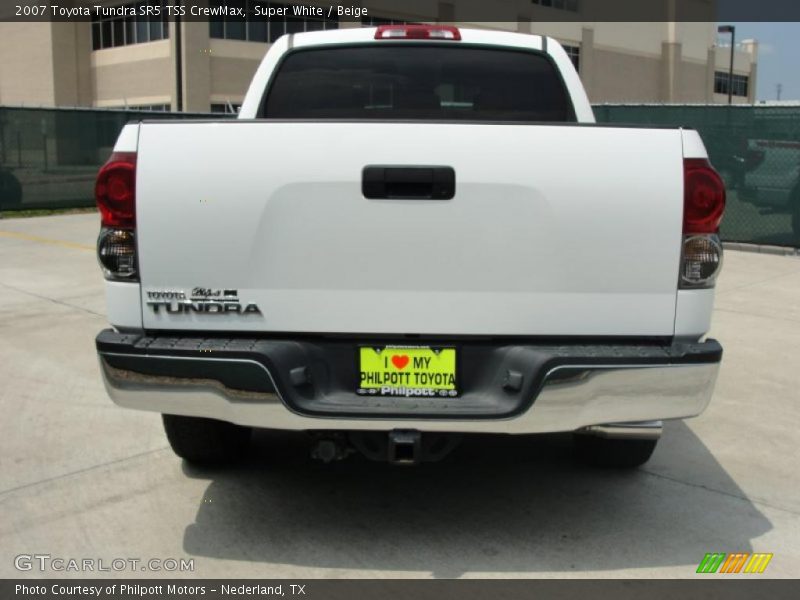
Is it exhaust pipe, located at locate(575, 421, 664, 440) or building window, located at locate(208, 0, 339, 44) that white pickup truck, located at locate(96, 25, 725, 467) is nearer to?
exhaust pipe, located at locate(575, 421, 664, 440)

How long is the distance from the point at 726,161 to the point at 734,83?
72.8 m

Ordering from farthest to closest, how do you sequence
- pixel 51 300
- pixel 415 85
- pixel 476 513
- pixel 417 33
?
pixel 51 300 < pixel 415 85 < pixel 417 33 < pixel 476 513

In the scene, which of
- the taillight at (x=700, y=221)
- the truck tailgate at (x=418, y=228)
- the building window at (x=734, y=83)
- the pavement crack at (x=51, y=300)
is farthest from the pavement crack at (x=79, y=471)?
the building window at (x=734, y=83)

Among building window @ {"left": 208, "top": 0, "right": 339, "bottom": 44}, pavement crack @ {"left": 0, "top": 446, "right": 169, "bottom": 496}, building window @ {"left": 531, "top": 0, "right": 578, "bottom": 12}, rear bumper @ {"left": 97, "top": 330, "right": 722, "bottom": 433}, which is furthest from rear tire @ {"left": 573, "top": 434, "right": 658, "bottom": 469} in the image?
building window @ {"left": 531, "top": 0, "right": 578, "bottom": 12}

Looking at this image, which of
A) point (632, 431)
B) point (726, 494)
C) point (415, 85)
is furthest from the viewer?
point (415, 85)

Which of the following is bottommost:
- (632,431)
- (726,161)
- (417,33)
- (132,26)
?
(632,431)

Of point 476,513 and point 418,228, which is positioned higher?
point 418,228

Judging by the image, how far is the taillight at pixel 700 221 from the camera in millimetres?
3318

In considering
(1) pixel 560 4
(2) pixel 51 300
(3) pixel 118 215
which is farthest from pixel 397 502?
(1) pixel 560 4

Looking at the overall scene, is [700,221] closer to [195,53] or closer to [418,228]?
[418,228]

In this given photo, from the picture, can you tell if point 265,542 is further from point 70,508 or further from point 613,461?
point 613,461

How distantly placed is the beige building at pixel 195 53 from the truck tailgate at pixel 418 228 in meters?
25.7

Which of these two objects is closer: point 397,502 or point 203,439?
point 397,502

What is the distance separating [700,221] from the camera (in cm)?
334
